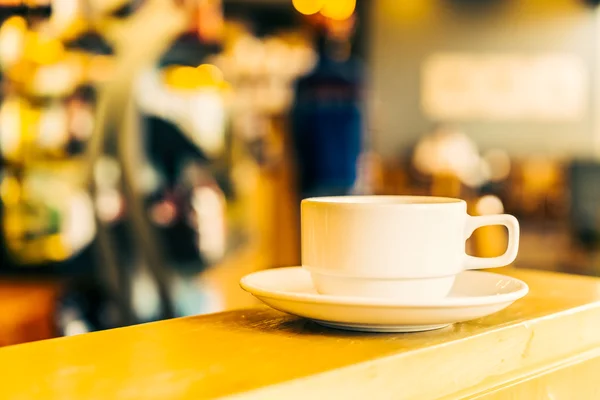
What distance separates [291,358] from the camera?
0.51 metres

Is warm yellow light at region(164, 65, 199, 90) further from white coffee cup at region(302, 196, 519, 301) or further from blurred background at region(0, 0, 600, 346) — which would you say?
white coffee cup at region(302, 196, 519, 301)

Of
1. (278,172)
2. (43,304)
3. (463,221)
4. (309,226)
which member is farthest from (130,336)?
(278,172)

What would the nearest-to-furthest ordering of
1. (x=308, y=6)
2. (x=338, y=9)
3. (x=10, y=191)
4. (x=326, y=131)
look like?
(x=10, y=191), (x=326, y=131), (x=308, y=6), (x=338, y=9)

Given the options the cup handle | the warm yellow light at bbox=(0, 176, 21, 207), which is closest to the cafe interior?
the warm yellow light at bbox=(0, 176, 21, 207)

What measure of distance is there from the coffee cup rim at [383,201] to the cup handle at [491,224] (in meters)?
0.02

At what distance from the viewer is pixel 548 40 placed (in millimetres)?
8008

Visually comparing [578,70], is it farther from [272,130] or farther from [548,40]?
[272,130]

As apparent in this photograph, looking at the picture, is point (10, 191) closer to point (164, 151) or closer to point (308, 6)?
point (164, 151)

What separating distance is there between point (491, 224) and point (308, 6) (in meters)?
4.07

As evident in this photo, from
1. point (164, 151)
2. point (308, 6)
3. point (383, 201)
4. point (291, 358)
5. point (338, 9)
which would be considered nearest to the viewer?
point (291, 358)

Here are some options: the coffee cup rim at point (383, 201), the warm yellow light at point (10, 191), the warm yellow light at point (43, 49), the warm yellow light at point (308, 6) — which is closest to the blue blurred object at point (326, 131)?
the warm yellow light at point (308, 6)

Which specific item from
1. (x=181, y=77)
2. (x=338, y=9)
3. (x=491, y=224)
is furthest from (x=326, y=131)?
(x=491, y=224)

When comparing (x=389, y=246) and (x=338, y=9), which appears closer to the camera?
(x=389, y=246)

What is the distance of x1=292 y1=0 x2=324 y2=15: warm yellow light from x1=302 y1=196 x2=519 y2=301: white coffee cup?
3879 mm
